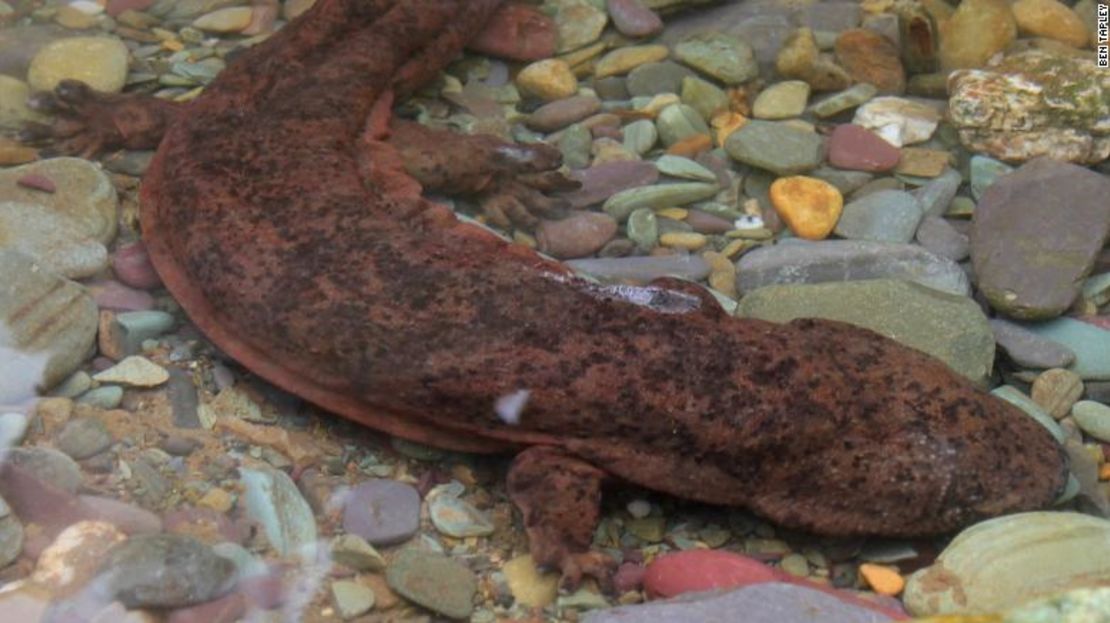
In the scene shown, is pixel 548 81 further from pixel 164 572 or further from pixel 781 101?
pixel 164 572

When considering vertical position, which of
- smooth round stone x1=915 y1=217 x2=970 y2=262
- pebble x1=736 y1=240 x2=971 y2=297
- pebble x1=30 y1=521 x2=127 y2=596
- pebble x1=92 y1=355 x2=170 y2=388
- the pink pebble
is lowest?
smooth round stone x1=915 y1=217 x2=970 y2=262

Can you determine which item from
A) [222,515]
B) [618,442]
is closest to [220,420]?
[222,515]

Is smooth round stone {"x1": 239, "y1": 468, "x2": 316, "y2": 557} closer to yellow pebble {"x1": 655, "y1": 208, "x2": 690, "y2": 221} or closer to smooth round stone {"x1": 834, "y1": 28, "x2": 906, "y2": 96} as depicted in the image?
yellow pebble {"x1": 655, "y1": 208, "x2": 690, "y2": 221}

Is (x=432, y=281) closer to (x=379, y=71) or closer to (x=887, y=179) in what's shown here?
(x=379, y=71)

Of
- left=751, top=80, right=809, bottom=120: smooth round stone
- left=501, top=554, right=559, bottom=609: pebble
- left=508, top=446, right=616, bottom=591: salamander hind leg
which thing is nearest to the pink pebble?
left=508, top=446, right=616, bottom=591: salamander hind leg

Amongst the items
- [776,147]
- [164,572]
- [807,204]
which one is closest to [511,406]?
[164,572]

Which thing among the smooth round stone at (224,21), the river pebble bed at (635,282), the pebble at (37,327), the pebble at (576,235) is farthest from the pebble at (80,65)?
the pebble at (576,235)

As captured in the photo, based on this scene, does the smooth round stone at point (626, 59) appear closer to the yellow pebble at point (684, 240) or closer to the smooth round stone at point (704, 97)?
the smooth round stone at point (704, 97)
